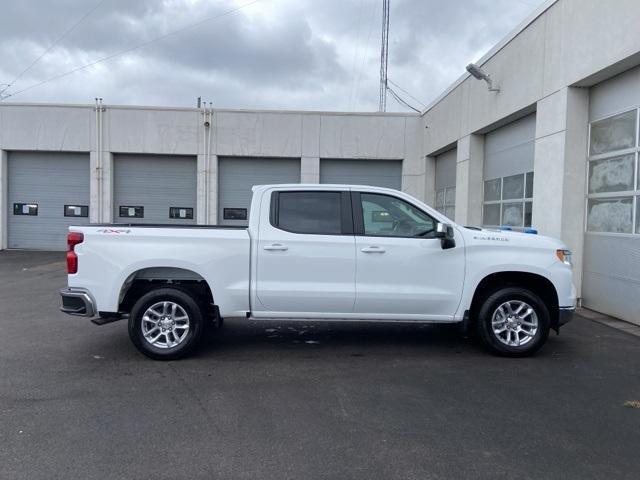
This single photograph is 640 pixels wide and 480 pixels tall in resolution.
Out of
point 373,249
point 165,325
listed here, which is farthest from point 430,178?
point 165,325

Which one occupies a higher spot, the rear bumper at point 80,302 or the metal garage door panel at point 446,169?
the metal garage door panel at point 446,169

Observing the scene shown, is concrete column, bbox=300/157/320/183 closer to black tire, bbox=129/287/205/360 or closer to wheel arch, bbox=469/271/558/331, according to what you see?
wheel arch, bbox=469/271/558/331

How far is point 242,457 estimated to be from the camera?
3.56 meters

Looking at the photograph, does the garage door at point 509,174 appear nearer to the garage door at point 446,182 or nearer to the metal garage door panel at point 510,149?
the metal garage door panel at point 510,149

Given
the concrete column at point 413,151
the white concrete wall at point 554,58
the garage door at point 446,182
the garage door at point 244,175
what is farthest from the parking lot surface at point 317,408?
the garage door at point 244,175

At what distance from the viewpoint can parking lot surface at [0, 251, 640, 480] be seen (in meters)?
3.48

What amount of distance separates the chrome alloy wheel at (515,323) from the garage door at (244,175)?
13282 millimetres

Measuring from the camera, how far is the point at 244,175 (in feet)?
61.1

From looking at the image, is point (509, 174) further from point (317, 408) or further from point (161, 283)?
point (317, 408)

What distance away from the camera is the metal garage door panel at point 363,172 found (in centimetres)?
1859

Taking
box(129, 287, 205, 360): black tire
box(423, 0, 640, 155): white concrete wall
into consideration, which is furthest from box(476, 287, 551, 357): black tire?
box(423, 0, 640, 155): white concrete wall

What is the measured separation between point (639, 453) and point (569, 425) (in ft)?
1.80

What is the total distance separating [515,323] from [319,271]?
2368 mm

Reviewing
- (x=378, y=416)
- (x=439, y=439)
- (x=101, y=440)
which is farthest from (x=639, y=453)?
(x=101, y=440)
